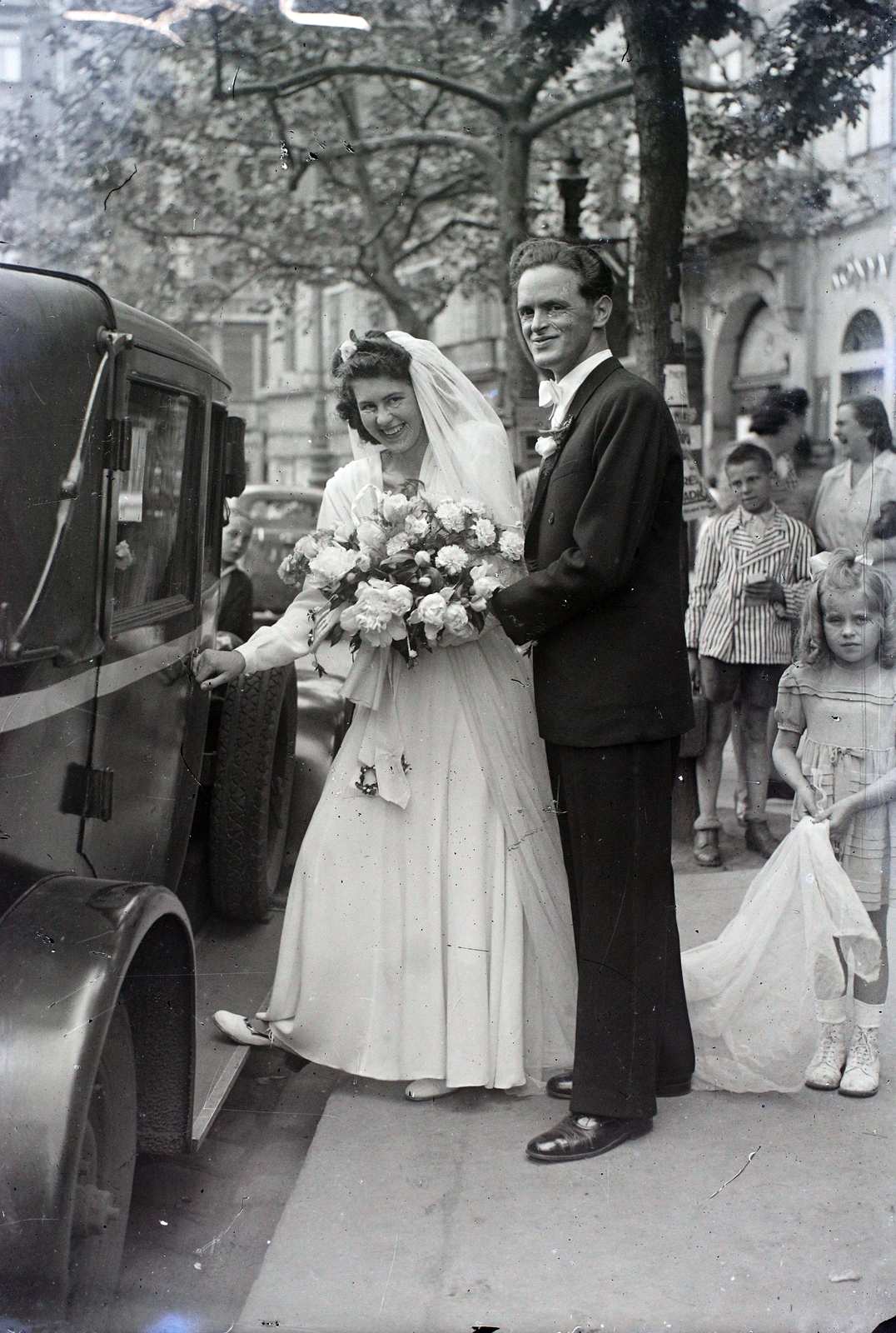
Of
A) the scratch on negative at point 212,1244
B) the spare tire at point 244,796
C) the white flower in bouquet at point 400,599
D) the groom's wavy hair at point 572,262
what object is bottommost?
the scratch on negative at point 212,1244

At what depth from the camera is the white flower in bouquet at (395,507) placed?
291cm

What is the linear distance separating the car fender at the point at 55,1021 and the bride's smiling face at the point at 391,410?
4.55 feet

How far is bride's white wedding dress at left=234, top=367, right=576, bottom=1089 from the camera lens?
3.04 meters

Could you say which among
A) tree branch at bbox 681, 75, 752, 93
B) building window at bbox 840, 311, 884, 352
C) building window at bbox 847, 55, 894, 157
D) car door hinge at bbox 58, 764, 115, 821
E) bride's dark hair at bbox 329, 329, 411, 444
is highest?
tree branch at bbox 681, 75, 752, 93

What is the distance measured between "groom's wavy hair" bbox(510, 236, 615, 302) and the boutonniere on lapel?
31cm

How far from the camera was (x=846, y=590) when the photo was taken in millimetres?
3111

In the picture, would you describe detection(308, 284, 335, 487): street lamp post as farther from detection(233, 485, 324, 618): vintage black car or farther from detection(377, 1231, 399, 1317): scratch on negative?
detection(377, 1231, 399, 1317): scratch on negative

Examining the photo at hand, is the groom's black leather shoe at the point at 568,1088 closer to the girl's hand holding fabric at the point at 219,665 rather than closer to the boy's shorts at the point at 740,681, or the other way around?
the girl's hand holding fabric at the point at 219,665

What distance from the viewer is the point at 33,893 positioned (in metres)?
2.07

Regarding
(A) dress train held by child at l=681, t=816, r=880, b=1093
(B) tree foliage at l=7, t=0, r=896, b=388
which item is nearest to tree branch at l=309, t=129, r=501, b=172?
(B) tree foliage at l=7, t=0, r=896, b=388

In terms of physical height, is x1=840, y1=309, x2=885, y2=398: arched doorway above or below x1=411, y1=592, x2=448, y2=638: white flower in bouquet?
above

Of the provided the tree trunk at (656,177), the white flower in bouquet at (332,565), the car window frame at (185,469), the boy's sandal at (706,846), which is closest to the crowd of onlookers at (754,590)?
the boy's sandal at (706,846)

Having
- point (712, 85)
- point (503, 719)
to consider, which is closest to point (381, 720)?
point (503, 719)

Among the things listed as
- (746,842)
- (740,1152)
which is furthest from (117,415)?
(746,842)
